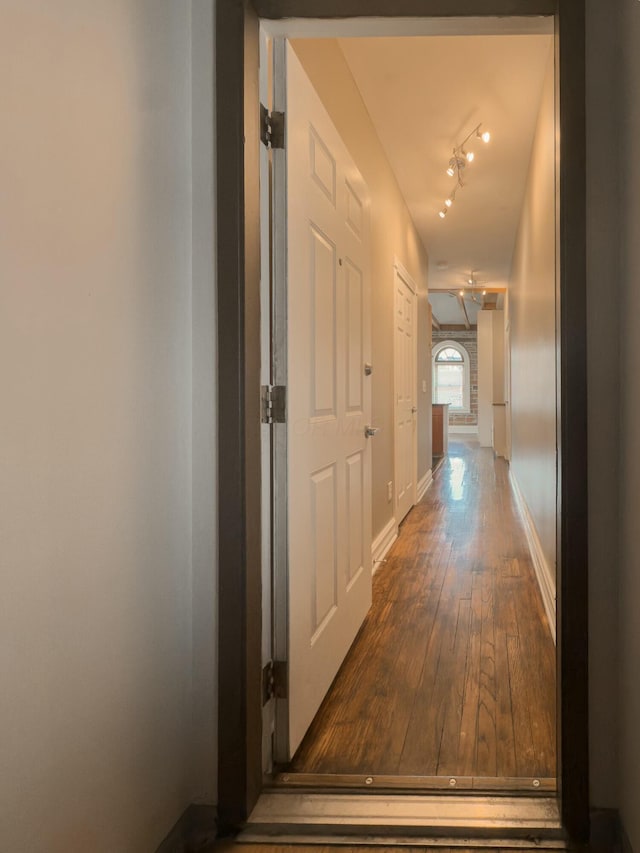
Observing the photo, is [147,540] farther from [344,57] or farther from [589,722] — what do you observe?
[344,57]

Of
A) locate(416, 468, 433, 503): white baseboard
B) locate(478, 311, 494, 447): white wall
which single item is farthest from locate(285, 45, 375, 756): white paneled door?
locate(478, 311, 494, 447): white wall

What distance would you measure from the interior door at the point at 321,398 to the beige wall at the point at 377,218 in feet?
1.86

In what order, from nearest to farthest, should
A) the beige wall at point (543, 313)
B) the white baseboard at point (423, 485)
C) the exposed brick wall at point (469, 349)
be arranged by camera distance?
the beige wall at point (543, 313)
the white baseboard at point (423, 485)
the exposed brick wall at point (469, 349)

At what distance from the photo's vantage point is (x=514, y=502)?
643 centimetres

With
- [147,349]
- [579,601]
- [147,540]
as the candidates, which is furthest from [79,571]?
[579,601]

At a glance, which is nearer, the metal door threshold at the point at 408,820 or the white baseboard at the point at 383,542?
the metal door threshold at the point at 408,820

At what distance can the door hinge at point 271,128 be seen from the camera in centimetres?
180

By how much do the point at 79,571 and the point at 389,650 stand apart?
190 cm

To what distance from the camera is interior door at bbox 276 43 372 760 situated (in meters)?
1.91

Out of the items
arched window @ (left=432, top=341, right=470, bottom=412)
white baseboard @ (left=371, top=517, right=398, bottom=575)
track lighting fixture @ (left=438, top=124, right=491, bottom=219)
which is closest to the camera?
white baseboard @ (left=371, top=517, right=398, bottom=575)

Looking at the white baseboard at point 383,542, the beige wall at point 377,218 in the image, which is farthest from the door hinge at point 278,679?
the beige wall at point 377,218

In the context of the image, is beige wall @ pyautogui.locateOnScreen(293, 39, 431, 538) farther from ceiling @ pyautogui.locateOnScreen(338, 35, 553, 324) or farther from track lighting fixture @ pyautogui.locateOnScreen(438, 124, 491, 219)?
track lighting fixture @ pyautogui.locateOnScreen(438, 124, 491, 219)

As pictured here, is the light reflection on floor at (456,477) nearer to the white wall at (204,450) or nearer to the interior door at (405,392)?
the interior door at (405,392)

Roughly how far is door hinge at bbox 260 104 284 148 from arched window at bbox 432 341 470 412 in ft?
53.1
